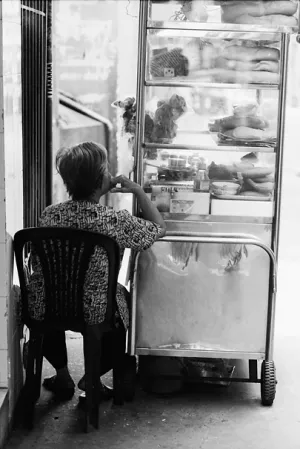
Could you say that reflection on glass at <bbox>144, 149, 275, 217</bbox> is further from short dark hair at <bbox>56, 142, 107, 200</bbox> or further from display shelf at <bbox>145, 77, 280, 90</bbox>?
short dark hair at <bbox>56, 142, 107, 200</bbox>

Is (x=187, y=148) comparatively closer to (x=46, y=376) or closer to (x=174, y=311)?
(x=174, y=311)

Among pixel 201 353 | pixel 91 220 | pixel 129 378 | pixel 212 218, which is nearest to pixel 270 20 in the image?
pixel 212 218

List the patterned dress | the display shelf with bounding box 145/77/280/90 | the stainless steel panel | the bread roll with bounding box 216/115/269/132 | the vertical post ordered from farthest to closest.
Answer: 1. the vertical post
2. the bread roll with bounding box 216/115/269/132
3. the display shelf with bounding box 145/77/280/90
4. the stainless steel panel
5. the patterned dress

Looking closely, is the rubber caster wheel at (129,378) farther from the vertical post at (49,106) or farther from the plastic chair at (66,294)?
the vertical post at (49,106)

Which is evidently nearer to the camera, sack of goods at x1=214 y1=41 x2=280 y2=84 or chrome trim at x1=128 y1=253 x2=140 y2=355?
chrome trim at x1=128 y1=253 x2=140 y2=355

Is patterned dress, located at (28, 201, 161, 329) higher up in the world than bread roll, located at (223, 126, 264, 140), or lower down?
lower down

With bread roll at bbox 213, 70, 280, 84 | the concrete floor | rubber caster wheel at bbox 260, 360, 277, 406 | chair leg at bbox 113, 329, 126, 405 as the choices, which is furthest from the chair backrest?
bread roll at bbox 213, 70, 280, 84

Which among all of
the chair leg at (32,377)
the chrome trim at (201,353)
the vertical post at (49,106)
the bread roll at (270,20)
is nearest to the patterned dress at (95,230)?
the chair leg at (32,377)

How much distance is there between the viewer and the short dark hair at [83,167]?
3213 mm

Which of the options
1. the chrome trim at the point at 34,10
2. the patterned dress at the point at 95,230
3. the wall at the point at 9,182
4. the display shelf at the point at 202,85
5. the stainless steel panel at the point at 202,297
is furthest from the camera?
the chrome trim at the point at 34,10

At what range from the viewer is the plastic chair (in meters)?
3.06

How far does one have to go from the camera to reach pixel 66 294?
10.3 ft

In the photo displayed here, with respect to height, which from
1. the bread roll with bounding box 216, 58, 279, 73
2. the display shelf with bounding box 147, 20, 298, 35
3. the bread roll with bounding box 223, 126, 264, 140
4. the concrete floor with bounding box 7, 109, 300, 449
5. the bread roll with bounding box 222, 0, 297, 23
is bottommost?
the concrete floor with bounding box 7, 109, 300, 449

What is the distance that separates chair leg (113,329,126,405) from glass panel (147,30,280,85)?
4.68 feet
